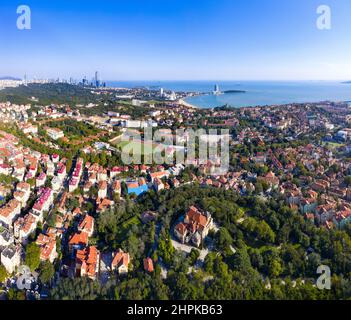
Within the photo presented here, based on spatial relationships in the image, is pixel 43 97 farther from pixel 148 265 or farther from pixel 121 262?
pixel 148 265

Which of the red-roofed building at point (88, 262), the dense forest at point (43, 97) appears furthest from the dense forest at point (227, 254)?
the dense forest at point (43, 97)

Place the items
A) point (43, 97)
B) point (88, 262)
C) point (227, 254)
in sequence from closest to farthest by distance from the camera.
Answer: point (88, 262)
point (227, 254)
point (43, 97)

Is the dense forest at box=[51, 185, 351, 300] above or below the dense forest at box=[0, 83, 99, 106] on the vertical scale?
below

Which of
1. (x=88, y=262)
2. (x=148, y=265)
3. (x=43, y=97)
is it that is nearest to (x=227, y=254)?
(x=148, y=265)

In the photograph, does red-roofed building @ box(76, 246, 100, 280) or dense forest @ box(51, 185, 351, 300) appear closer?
dense forest @ box(51, 185, 351, 300)

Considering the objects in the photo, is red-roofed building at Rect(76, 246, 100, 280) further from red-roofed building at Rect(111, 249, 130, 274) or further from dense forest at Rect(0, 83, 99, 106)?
dense forest at Rect(0, 83, 99, 106)

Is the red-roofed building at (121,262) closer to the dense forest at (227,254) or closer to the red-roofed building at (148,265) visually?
the dense forest at (227,254)

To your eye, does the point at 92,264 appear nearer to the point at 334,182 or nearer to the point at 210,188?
the point at 210,188

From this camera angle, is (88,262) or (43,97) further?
(43,97)

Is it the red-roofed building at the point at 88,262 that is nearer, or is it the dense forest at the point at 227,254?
the dense forest at the point at 227,254

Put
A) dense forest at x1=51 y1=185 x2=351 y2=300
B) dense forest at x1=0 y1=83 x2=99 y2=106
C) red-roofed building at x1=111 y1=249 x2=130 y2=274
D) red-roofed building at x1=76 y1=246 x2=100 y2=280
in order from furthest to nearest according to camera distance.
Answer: dense forest at x1=0 y1=83 x2=99 y2=106
red-roofed building at x1=111 y1=249 x2=130 y2=274
red-roofed building at x1=76 y1=246 x2=100 y2=280
dense forest at x1=51 y1=185 x2=351 y2=300

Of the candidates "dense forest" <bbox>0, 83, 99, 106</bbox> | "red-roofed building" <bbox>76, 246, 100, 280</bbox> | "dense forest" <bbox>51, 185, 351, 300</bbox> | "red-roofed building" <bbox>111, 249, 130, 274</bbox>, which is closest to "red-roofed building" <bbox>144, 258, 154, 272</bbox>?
"dense forest" <bbox>51, 185, 351, 300</bbox>
